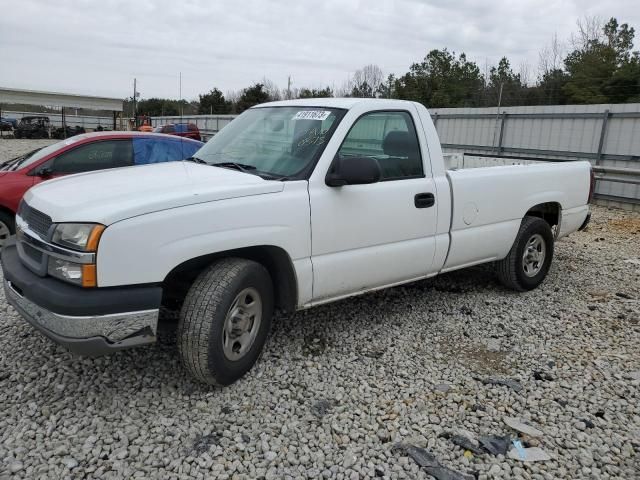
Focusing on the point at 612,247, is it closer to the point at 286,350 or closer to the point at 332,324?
the point at 332,324

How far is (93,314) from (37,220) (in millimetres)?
864

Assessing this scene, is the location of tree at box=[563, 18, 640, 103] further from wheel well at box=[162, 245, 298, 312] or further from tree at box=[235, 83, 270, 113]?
tree at box=[235, 83, 270, 113]

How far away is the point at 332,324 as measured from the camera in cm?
452

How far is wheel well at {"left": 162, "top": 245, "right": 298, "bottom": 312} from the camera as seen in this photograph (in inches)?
132

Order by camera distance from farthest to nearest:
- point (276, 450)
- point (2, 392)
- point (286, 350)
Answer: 1. point (286, 350)
2. point (2, 392)
3. point (276, 450)

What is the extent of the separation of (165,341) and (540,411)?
2726mm

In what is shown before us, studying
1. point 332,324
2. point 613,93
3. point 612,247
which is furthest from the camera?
point 613,93

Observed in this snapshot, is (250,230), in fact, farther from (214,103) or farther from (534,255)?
(214,103)

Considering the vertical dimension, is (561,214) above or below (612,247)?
above

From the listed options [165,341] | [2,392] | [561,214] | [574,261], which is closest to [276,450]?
[165,341]

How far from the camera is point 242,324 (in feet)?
11.2

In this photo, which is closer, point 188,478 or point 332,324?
point 188,478

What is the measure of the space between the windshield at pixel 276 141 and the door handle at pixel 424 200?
0.90 metres

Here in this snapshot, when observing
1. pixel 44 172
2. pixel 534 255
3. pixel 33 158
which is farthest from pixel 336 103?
pixel 33 158
